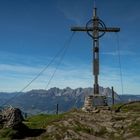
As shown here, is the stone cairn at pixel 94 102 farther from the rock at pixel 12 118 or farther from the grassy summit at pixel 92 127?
the rock at pixel 12 118

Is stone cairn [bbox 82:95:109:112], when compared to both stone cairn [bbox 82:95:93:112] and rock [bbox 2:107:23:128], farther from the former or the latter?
rock [bbox 2:107:23:128]

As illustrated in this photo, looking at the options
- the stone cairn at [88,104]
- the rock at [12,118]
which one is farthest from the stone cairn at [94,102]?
the rock at [12,118]

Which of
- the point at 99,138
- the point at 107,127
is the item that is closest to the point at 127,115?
the point at 107,127

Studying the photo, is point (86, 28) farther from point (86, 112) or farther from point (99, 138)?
point (99, 138)

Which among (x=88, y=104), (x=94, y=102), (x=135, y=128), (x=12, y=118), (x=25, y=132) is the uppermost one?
(x=94, y=102)

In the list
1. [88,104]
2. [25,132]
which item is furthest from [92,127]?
[88,104]

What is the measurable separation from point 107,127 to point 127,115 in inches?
158

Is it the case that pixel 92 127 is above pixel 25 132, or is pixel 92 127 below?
above

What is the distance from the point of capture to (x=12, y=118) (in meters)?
36.2

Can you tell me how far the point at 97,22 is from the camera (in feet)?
159

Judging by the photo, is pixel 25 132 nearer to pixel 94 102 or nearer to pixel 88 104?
pixel 88 104

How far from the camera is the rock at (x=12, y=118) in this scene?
3603cm

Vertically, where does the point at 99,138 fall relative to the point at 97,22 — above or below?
below

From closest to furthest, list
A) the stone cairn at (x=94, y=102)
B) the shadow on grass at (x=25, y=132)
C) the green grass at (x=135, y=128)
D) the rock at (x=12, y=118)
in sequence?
the green grass at (x=135, y=128) < the shadow on grass at (x=25, y=132) < the rock at (x=12, y=118) < the stone cairn at (x=94, y=102)
